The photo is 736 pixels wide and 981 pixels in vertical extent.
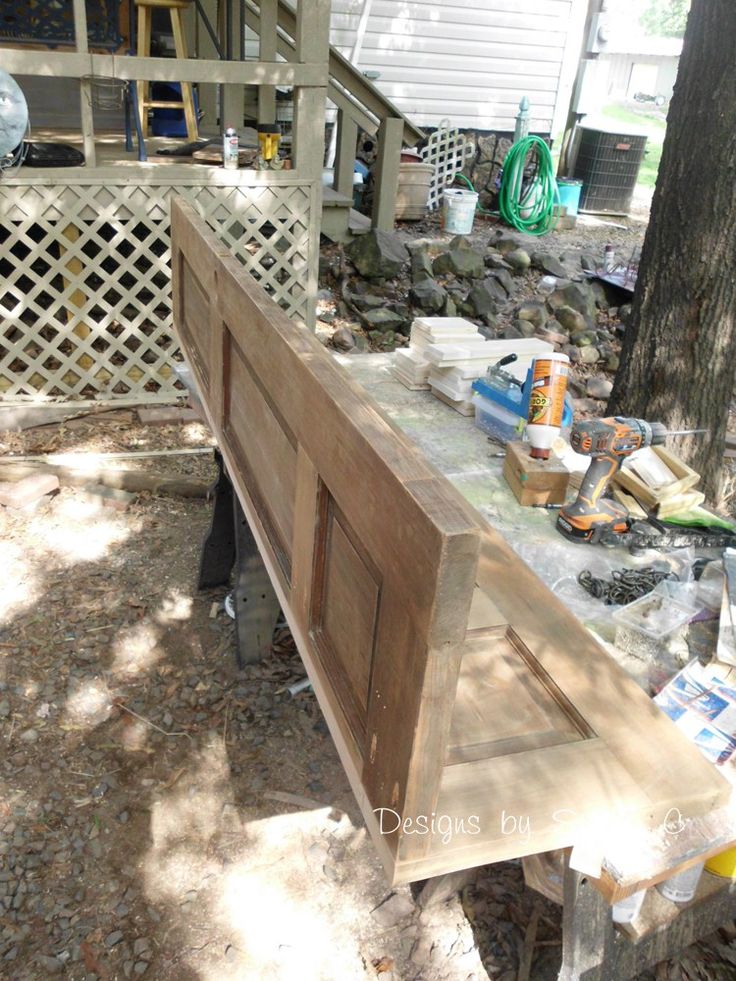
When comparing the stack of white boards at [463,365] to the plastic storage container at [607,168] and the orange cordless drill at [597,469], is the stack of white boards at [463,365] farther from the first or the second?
the plastic storage container at [607,168]

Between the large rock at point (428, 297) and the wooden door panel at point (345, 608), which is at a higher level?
the wooden door panel at point (345, 608)

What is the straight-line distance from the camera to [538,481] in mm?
2535

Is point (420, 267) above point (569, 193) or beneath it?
beneath

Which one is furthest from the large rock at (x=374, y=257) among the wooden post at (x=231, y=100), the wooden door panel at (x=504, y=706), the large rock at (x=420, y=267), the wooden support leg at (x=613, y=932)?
the wooden support leg at (x=613, y=932)

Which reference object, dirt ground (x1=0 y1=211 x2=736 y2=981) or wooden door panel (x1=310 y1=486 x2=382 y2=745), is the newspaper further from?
dirt ground (x1=0 y1=211 x2=736 y2=981)

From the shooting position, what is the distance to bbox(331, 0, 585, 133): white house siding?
10680 mm

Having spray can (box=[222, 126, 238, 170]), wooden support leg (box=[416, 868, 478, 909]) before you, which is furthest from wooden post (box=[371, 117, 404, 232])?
wooden support leg (box=[416, 868, 478, 909])

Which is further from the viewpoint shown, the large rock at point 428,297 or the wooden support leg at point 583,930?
the large rock at point 428,297

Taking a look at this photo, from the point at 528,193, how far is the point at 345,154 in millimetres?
→ 4003

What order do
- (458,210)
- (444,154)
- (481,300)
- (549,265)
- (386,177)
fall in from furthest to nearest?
1. (444,154)
2. (458,210)
3. (549,265)
4. (386,177)
5. (481,300)

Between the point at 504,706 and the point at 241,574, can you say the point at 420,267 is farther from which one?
the point at 504,706

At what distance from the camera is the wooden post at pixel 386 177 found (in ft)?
27.2

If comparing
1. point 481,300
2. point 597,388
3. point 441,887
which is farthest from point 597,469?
point 481,300

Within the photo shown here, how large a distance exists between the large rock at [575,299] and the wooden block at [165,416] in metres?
4.36
